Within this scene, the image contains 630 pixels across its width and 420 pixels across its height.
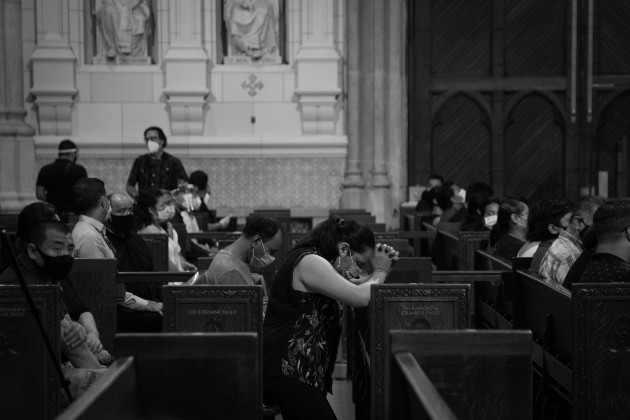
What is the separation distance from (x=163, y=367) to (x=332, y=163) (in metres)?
11.8

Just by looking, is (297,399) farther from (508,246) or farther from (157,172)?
(157,172)

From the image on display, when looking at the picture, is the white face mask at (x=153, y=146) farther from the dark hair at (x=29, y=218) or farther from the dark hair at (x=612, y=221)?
the dark hair at (x=612, y=221)

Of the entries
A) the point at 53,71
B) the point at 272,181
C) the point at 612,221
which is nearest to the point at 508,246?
the point at 612,221

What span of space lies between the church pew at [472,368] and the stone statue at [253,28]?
464 inches

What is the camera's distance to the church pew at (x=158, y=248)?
8.30m

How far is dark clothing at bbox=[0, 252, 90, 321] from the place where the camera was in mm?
5336

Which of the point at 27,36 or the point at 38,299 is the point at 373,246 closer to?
the point at 38,299

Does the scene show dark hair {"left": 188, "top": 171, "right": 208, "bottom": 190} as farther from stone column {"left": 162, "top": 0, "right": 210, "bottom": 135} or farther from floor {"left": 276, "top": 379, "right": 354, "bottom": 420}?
floor {"left": 276, "top": 379, "right": 354, "bottom": 420}

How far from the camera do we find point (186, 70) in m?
15.4

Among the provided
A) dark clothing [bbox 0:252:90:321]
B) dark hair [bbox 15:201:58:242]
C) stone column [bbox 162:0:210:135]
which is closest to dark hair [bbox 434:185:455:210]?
stone column [bbox 162:0:210:135]

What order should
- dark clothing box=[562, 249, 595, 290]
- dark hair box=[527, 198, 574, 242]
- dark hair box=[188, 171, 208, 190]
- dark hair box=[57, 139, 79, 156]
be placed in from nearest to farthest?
dark clothing box=[562, 249, 595, 290]
dark hair box=[527, 198, 574, 242]
dark hair box=[57, 139, 79, 156]
dark hair box=[188, 171, 208, 190]

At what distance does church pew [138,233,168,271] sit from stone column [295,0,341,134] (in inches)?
290

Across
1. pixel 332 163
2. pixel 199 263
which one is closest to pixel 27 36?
pixel 332 163

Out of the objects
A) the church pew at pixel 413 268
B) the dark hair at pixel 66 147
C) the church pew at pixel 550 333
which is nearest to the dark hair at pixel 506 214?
the church pew at pixel 413 268
